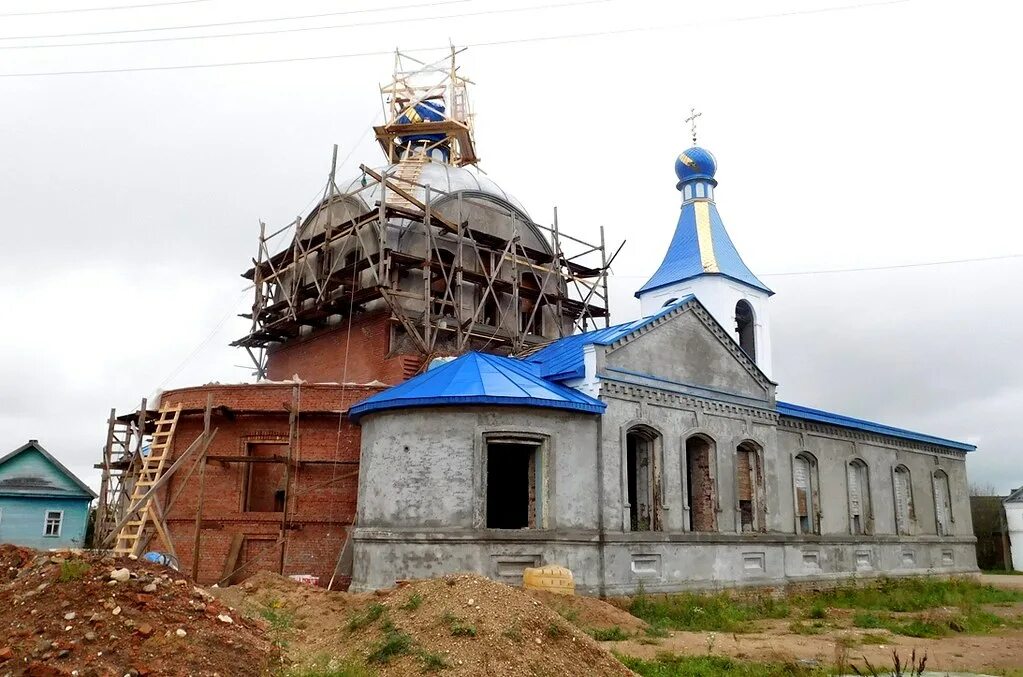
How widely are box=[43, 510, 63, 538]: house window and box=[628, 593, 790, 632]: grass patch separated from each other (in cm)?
2630

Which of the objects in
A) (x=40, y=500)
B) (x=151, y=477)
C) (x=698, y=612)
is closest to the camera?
(x=698, y=612)

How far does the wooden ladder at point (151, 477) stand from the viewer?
16594mm

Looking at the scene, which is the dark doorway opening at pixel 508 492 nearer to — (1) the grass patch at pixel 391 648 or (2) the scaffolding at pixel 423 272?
(2) the scaffolding at pixel 423 272

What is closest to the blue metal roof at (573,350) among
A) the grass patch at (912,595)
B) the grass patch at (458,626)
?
the grass patch at (458,626)

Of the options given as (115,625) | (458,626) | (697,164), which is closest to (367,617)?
(458,626)

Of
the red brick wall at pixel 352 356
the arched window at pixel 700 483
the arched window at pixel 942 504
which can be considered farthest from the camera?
the arched window at pixel 942 504

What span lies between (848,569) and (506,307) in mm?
11628

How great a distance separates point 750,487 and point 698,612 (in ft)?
16.1

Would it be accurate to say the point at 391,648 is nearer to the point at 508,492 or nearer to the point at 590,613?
the point at 590,613

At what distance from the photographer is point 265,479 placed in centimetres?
1791

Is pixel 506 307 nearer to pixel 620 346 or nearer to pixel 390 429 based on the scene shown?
pixel 620 346

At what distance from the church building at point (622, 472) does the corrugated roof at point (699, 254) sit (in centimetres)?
629

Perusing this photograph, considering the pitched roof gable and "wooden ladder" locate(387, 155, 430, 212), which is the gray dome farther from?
the pitched roof gable

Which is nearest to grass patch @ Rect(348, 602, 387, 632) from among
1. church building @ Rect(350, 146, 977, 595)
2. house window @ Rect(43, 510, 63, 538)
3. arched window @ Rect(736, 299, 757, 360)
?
church building @ Rect(350, 146, 977, 595)
